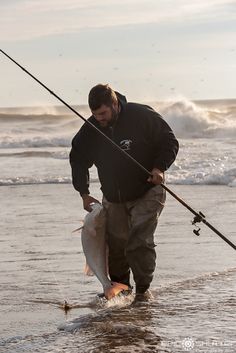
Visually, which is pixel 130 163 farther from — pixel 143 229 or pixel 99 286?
pixel 99 286

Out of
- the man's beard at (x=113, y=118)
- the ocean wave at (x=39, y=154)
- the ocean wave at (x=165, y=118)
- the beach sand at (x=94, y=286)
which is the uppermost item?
the man's beard at (x=113, y=118)

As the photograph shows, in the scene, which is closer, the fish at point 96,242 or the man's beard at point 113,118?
the man's beard at point 113,118

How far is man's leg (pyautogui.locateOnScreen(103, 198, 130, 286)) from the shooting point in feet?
22.5

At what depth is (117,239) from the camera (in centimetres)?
693

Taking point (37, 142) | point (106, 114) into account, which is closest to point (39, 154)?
point (37, 142)

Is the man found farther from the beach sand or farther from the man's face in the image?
the beach sand

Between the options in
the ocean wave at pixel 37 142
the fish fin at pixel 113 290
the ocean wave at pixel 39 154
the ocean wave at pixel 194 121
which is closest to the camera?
the fish fin at pixel 113 290

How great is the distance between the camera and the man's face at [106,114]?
254 inches

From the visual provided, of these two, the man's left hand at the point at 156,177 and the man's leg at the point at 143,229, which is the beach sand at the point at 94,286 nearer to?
the man's leg at the point at 143,229

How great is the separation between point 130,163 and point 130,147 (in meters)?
0.12

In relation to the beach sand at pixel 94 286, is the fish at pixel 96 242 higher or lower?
higher

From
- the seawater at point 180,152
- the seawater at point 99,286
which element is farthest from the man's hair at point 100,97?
the seawater at point 180,152

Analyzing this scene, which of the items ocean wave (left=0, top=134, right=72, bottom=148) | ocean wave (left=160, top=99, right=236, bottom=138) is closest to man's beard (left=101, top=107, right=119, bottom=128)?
ocean wave (left=0, top=134, right=72, bottom=148)

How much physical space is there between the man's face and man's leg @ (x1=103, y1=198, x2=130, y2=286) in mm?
649
